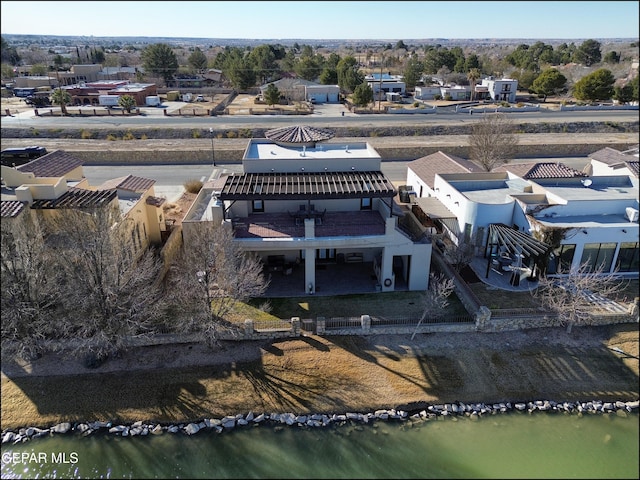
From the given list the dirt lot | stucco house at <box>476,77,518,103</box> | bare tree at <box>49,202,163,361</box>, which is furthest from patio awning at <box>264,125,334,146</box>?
stucco house at <box>476,77,518,103</box>

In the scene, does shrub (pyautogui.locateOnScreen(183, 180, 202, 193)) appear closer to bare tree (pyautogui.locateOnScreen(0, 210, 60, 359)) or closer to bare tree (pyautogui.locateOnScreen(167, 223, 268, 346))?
bare tree (pyautogui.locateOnScreen(167, 223, 268, 346))

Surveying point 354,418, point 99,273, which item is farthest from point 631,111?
point 99,273

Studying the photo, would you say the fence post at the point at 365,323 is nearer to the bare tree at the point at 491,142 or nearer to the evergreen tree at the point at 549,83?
the bare tree at the point at 491,142

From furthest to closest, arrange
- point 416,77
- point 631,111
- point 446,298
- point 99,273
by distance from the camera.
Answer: point 416,77 → point 631,111 → point 446,298 → point 99,273

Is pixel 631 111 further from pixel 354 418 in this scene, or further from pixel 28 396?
pixel 28 396

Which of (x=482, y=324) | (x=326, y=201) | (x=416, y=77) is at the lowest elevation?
(x=482, y=324)

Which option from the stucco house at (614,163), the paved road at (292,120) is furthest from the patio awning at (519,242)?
the paved road at (292,120)
